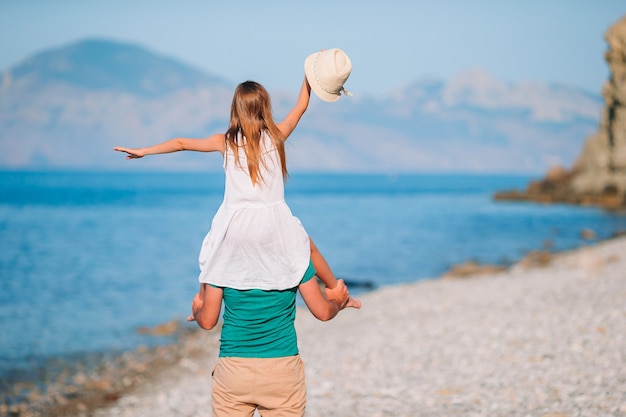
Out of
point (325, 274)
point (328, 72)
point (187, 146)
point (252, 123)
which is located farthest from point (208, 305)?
point (328, 72)

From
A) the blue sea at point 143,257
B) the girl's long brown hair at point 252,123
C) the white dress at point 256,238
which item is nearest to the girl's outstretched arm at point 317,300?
the white dress at point 256,238

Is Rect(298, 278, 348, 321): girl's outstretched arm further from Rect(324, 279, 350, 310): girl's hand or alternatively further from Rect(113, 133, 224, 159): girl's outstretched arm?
Rect(113, 133, 224, 159): girl's outstretched arm

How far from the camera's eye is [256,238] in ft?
11.7

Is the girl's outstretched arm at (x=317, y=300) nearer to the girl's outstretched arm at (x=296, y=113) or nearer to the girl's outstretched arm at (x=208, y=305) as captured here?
the girl's outstretched arm at (x=208, y=305)

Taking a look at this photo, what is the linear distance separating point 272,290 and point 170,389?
339 inches

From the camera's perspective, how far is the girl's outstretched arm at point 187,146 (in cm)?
370

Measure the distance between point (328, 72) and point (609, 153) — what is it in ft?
220

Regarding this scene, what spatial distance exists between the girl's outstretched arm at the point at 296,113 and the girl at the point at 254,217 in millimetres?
89

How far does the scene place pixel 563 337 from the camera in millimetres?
10688

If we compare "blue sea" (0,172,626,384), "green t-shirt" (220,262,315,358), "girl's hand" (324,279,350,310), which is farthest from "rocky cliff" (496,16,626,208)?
"green t-shirt" (220,262,315,358)

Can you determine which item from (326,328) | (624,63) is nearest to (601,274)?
(326,328)

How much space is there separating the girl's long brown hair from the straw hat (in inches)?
13.5

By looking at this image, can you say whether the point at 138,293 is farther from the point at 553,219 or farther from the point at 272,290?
the point at 553,219

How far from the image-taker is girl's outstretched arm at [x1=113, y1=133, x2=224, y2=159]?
370cm
